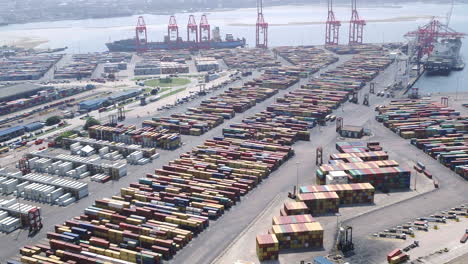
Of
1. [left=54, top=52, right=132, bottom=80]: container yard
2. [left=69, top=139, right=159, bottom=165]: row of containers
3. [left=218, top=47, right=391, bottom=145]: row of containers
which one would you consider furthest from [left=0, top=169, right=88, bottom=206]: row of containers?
[left=54, top=52, right=132, bottom=80]: container yard

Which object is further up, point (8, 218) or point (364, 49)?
point (364, 49)

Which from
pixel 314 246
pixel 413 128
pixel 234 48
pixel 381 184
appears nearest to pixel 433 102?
pixel 413 128

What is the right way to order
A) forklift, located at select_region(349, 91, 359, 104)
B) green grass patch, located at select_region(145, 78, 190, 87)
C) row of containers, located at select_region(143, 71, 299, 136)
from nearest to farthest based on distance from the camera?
row of containers, located at select_region(143, 71, 299, 136) → forklift, located at select_region(349, 91, 359, 104) → green grass patch, located at select_region(145, 78, 190, 87)

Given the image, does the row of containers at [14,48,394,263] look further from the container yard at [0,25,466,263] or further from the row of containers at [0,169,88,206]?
the row of containers at [0,169,88,206]

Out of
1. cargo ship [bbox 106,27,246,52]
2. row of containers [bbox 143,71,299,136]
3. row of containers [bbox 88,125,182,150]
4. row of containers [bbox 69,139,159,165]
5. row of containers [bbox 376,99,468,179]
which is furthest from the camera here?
cargo ship [bbox 106,27,246,52]

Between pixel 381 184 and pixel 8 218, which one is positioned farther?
pixel 381 184

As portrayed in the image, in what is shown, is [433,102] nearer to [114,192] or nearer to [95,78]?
[114,192]

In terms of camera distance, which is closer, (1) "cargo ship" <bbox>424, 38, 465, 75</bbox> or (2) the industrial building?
(2) the industrial building

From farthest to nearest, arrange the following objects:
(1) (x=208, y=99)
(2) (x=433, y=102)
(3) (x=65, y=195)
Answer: (1) (x=208, y=99), (2) (x=433, y=102), (3) (x=65, y=195)
